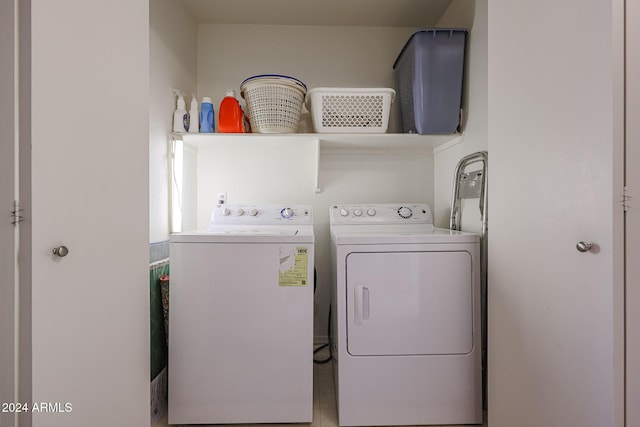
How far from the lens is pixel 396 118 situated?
2.08m

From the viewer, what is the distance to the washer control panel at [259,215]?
1809mm

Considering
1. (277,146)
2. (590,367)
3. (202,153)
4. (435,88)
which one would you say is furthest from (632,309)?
(202,153)

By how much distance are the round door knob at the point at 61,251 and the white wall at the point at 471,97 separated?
1743mm

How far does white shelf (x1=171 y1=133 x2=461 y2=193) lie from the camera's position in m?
1.72

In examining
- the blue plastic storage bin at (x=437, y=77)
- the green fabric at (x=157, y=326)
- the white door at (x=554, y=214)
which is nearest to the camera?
the white door at (x=554, y=214)

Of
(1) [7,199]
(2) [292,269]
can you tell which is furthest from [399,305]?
(1) [7,199]

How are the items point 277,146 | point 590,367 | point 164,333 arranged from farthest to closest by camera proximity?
point 277,146
point 164,333
point 590,367

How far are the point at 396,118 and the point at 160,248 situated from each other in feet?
5.95

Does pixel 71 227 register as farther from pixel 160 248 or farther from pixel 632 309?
pixel 632 309

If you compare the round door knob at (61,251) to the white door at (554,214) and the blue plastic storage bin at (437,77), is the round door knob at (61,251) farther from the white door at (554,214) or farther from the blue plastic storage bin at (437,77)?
the blue plastic storage bin at (437,77)

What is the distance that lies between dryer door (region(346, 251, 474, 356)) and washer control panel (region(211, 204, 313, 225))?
2.03ft

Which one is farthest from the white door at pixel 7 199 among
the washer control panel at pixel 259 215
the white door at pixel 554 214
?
the white door at pixel 554 214

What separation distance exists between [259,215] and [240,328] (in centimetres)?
73

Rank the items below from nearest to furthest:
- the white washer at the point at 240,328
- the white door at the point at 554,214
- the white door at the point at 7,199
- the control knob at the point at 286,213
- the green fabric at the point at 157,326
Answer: the white door at the point at 7,199, the white door at the point at 554,214, the white washer at the point at 240,328, the green fabric at the point at 157,326, the control knob at the point at 286,213
